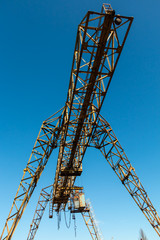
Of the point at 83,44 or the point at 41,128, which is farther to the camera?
the point at 41,128

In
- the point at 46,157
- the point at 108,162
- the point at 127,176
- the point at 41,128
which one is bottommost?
the point at 127,176

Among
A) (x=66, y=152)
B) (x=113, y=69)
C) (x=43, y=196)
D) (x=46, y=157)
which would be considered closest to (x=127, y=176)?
(x=66, y=152)

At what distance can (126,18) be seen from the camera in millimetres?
7289

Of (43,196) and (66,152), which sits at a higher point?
(43,196)

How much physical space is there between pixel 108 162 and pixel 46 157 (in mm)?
4931

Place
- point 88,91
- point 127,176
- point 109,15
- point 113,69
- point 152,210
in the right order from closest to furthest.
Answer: point 109,15 < point 113,69 < point 88,91 < point 152,210 < point 127,176

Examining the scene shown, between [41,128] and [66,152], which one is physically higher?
[41,128]

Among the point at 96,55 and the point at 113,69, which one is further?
the point at 113,69

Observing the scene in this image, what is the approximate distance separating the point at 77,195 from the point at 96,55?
17482 mm

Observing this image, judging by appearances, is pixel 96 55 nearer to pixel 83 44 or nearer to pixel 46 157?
pixel 83 44

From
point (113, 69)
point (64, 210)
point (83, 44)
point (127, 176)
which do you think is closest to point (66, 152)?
point (127, 176)

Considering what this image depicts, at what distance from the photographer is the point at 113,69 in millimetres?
8906

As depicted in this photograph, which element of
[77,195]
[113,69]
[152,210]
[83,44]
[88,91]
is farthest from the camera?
[77,195]

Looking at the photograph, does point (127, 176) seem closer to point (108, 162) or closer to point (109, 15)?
point (108, 162)
